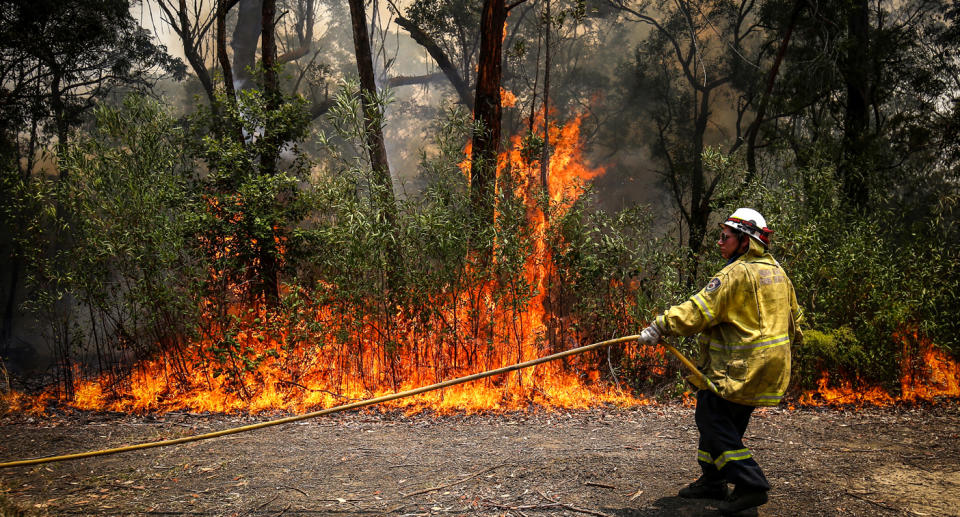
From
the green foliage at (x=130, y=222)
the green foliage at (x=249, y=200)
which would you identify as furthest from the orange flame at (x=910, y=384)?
the green foliage at (x=130, y=222)

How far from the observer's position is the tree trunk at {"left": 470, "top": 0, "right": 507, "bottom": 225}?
6713mm

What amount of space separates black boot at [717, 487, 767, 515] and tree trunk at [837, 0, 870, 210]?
17.8 feet

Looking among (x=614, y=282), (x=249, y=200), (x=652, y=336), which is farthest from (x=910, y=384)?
(x=249, y=200)

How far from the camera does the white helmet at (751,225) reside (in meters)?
3.29

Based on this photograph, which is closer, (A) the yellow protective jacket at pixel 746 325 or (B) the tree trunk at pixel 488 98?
A: (A) the yellow protective jacket at pixel 746 325

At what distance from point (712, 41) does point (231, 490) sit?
68.9 feet

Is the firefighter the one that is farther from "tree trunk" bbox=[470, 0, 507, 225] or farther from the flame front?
"tree trunk" bbox=[470, 0, 507, 225]

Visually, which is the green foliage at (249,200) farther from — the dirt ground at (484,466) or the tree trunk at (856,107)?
the tree trunk at (856,107)

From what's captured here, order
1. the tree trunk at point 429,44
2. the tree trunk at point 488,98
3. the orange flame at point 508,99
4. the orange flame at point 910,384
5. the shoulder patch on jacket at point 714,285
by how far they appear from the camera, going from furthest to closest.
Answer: the orange flame at point 508,99 → the tree trunk at point 429,44 → the tree trunk at point 488,98 → the orange flame at point 910,384 → the shoulder patch on jacket at point 714,285

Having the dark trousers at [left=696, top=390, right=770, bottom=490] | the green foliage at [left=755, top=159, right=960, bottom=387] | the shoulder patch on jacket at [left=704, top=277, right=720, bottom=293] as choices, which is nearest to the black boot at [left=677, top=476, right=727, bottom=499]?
the dark trousers at [left=696, top=390, right=770, bottom=490]

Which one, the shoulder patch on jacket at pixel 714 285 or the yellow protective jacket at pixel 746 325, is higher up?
the shoulder patch on jacket at pixel 714 285

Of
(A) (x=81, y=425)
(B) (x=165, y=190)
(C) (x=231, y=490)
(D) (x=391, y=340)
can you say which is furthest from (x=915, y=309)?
(A) (x=81, y=425)

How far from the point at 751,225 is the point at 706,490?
5.11ft

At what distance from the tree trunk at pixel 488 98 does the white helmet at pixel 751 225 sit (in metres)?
3.57
